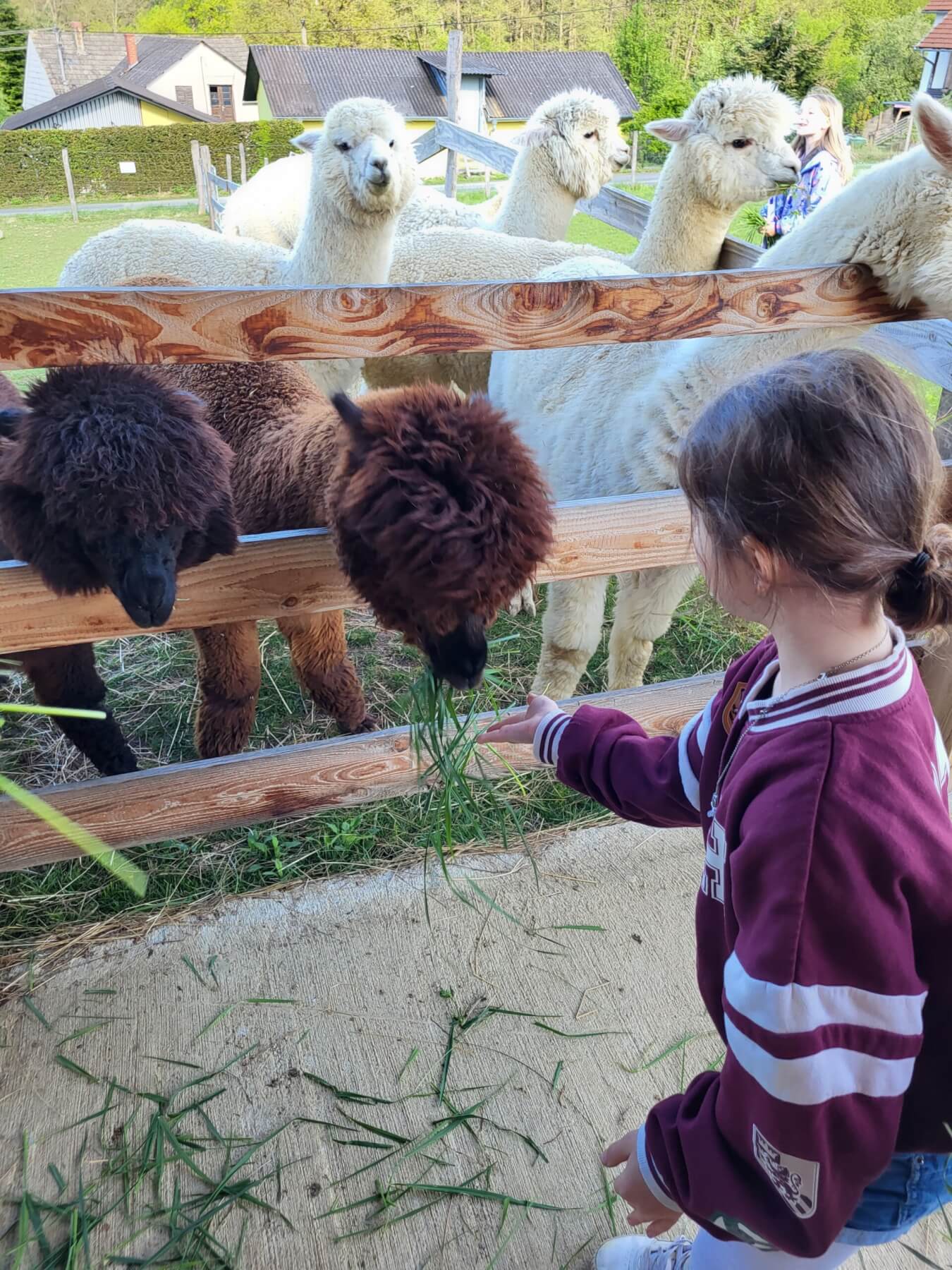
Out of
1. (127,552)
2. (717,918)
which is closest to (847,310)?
(717,918)

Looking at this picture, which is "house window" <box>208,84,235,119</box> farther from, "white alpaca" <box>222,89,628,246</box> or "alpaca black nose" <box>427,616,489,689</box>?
"alpaca black nose" <box>427,616,489,689</box>

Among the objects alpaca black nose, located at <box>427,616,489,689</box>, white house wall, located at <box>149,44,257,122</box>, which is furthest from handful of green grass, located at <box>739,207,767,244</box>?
white house wall, located at <box>149,44,257,122</box>

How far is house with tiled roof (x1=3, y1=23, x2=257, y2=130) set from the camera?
154 feet

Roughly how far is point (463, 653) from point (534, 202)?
17.8ft

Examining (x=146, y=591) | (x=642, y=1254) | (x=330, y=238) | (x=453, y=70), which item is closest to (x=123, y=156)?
(x=453, y=70)

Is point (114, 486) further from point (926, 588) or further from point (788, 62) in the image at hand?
point (788, 62)

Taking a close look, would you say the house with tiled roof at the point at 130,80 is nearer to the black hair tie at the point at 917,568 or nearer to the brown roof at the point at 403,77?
the brown roof at the point at 403,77

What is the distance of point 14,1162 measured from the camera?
6.10ft

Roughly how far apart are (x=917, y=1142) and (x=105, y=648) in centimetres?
354

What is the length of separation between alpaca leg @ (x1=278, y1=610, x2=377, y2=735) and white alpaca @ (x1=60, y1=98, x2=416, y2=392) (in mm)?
2068

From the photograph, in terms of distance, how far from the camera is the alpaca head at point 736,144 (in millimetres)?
4473

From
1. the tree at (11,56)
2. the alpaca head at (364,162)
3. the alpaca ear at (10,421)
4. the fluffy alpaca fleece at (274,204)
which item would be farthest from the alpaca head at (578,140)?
the tree at (11,56)

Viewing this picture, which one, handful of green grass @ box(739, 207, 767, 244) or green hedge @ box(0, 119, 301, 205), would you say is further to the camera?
green hedge @ box(0, 119, 301, 205)

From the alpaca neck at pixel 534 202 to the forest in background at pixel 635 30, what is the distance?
2417 centimetres
